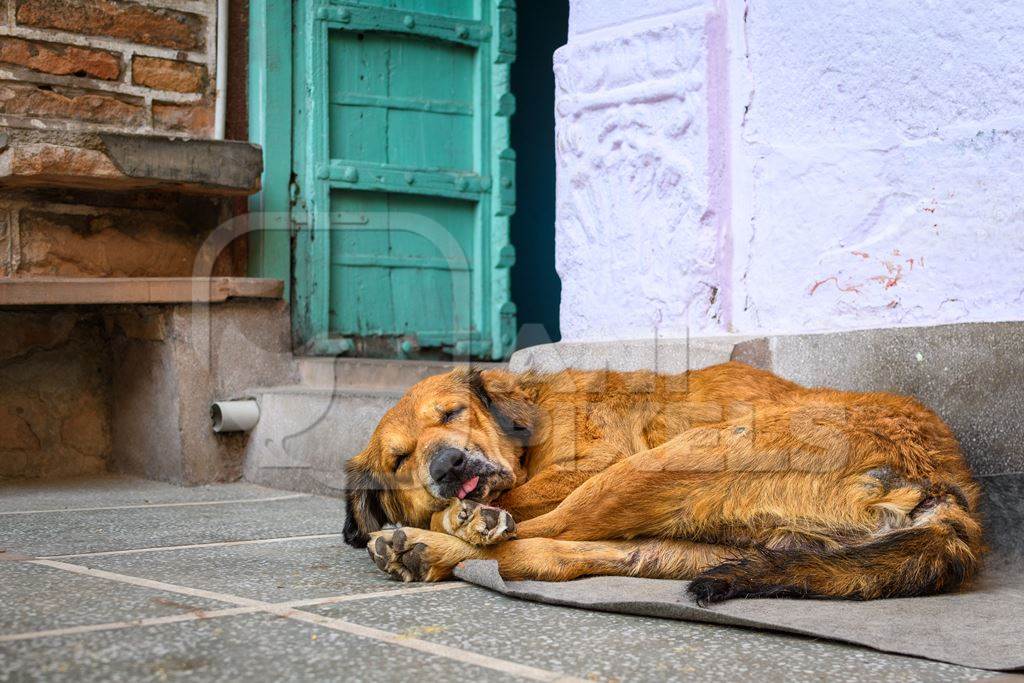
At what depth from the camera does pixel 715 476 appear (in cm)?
240

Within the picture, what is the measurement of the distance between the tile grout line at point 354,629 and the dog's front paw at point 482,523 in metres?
0.50

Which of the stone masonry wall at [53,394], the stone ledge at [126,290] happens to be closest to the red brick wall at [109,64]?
the stone ledge at [126,290]

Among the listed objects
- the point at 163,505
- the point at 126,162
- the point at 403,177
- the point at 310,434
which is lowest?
the point at 163,505

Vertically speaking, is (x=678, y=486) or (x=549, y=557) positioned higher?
(x=678, y=486)

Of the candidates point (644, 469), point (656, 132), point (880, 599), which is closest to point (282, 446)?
point (656, 132)

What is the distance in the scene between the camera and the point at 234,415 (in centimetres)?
473

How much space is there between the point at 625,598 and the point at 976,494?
85 centimetres

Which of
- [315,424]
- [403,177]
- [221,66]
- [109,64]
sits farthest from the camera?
[403,177]

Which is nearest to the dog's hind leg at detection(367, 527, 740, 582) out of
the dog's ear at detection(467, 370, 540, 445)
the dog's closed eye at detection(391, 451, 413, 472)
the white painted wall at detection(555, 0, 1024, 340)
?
the dog's closed eye at detection(391, 451, 413, 472)

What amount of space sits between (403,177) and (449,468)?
129 inches

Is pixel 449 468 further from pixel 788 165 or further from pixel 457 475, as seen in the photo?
pixel 788 165

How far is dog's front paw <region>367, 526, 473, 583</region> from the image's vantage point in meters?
2.48

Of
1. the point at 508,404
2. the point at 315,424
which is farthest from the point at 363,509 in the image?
the point at 315,424

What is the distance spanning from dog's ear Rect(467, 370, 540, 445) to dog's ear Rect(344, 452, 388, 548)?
0.36 metres
